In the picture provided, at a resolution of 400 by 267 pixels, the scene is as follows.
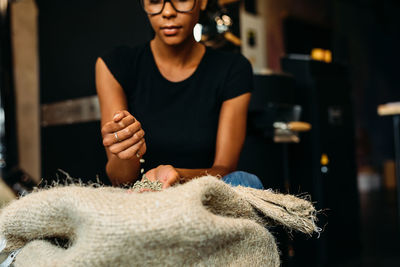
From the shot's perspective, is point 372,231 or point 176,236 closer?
point 176,236

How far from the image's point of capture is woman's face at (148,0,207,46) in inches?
32.4

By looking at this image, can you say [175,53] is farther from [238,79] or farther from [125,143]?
[125,143]

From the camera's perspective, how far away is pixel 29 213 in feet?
1.79

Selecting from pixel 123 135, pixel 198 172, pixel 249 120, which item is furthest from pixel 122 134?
pixel 249 120

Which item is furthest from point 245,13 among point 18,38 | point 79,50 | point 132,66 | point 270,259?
point 270,259

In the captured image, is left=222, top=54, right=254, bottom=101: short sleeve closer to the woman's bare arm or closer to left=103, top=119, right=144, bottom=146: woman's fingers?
the woman's bare arm

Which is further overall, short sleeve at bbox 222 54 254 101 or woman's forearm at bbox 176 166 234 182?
short sleeve at bbox 222 54 254 101

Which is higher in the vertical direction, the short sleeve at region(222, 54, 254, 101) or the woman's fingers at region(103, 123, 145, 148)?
the short sleeve at region(222, 54, 254, 101)

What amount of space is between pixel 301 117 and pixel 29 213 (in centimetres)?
227

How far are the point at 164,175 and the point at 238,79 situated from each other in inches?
20.0

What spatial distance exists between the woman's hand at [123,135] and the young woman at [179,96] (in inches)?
4.8

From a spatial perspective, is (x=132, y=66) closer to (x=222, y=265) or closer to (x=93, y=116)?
(x=222, y=265)

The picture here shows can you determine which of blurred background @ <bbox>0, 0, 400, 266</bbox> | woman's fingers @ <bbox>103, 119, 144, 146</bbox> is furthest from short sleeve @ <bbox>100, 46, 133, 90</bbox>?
woman's fingers @ <bbox>103, 119, 144, 146</bbox>

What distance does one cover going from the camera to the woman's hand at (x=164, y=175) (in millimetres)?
628
